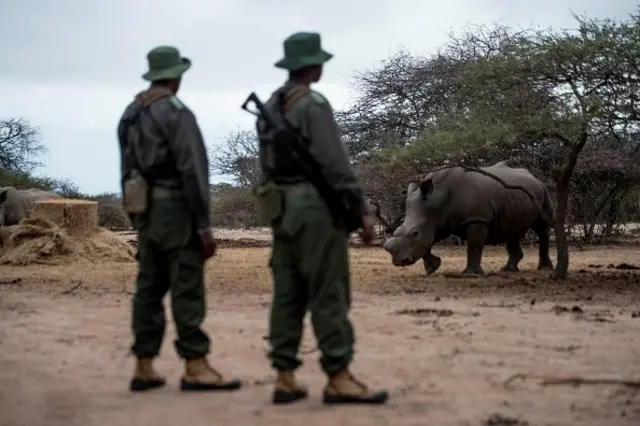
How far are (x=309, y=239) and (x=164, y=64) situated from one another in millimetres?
1455

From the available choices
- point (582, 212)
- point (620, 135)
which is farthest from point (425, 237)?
point (582, 212)

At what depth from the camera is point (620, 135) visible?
1403cm

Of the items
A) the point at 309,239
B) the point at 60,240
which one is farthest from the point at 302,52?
the point at 60,240

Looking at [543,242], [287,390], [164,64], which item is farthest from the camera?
[543,242]

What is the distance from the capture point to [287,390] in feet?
18.7

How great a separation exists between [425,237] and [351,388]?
28.2ft

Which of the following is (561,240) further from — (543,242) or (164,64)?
(164,64)

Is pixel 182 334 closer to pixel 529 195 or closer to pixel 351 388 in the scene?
pixel 351 388

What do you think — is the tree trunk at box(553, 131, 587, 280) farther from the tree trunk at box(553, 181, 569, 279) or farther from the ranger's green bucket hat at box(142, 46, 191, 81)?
the ranger's green bucket hat at box(142, 46, 191, 81)

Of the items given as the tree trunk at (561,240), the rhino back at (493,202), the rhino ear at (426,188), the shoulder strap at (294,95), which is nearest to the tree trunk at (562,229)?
the tree trunk at (561,240)

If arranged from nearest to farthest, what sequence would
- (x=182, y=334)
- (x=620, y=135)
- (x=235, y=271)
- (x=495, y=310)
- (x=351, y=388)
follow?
1. (x=351, y=388)
2. (x=182, y=334)
3. (x=495, y=310)
4. (x=620, y=135)
5. (x=235, y=271)

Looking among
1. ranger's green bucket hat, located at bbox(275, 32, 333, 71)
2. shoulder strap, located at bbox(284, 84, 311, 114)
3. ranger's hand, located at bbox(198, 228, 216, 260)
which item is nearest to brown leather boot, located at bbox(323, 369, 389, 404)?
ranger's hand, located at bbox(198, 228, 216, 260)

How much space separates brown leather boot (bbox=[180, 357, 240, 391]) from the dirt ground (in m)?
0.08

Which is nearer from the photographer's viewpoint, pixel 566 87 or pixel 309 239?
pixel 309 239
